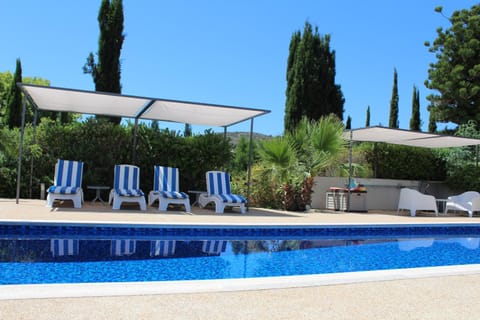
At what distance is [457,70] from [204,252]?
1798 cm

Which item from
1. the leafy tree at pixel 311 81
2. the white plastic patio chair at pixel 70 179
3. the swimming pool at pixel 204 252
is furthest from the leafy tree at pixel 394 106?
the white plastic patio chair at pixel 70 179

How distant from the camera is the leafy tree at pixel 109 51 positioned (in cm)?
2187

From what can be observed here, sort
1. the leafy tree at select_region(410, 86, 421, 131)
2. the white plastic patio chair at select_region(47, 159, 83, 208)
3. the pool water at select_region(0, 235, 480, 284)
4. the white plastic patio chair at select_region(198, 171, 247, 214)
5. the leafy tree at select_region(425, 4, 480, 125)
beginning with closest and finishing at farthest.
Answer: the pool water at select_region(0, 235, 480, 284) < the white plastic patio chair at select_region(47, 159, 83, 208) < the white plastic patio chair at select_region(198, 171, 247, 214) < the leafy tree at select_region(425, 4, 480, 125) < the leafy tree at select_region(410, 86, 421, 131)

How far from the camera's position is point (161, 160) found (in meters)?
12.7

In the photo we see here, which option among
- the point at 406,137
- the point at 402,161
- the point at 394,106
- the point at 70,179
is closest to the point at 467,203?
the point at 406,137

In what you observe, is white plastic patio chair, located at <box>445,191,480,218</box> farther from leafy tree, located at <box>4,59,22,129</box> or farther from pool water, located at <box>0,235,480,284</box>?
leafy tree, located at <box>4,59,22,129</box>

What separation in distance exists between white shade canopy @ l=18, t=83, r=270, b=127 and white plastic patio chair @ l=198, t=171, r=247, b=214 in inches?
58.4

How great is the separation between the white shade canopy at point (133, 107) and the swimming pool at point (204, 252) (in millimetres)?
3061

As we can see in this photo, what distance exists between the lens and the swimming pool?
5.63 meters

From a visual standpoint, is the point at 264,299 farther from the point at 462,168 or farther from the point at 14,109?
the point at 14,109

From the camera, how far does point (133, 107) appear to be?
1091cm

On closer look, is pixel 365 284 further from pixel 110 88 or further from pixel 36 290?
pixel 110 88

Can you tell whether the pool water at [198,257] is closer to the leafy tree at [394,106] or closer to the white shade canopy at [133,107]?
the white shade canopy at [133,107]

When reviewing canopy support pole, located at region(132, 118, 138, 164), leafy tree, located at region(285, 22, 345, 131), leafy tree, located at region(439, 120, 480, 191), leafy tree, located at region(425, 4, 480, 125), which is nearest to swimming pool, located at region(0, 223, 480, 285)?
canopy support pole, located at region(132, 118, 138, 164)
